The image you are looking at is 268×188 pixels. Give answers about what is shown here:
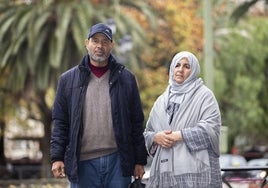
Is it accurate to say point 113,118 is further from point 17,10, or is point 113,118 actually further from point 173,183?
point 17,10

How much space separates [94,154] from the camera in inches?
280

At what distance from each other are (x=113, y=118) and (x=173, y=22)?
3290 centimetres

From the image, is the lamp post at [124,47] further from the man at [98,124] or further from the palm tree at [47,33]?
the man at [98,124]

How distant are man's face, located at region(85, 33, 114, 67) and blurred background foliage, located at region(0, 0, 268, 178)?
20847 mm

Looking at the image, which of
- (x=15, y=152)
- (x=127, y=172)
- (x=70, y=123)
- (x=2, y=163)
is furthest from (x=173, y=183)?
A: (x=15, y=152)

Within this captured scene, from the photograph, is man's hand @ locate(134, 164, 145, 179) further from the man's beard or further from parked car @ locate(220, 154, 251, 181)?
parked car @ locate(220, 154, 251, 181)

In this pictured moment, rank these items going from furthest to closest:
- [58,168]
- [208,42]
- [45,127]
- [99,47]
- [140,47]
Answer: [45,127]
[140,47]
[208,42]
[99,47]
[58,168]

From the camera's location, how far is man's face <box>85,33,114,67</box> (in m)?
7.12

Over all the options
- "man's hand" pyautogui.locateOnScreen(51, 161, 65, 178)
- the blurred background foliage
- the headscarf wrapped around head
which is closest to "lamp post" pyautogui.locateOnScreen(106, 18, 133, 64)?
the blurred background foliage

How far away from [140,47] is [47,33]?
3214mm

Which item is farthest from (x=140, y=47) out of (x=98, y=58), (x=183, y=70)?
(x=98, y=58)

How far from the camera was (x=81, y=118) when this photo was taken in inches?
→ 279

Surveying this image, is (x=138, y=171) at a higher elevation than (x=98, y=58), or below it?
below

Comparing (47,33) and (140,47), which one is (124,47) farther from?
(47,33)
